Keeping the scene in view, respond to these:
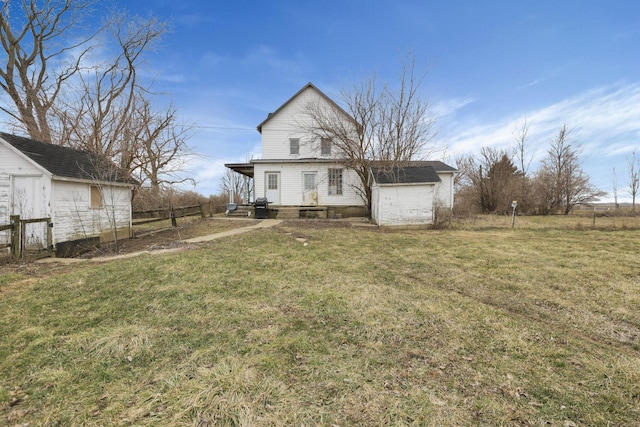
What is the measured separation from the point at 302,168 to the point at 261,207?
13.2 feet

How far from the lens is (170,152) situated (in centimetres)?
1564

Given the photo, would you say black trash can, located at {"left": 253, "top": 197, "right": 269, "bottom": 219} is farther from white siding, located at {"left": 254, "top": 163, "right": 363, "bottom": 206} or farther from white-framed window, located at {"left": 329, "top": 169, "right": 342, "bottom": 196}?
white-framed window, located at {"left": 329, "top": 169, "right": 342, "bottom": 196}

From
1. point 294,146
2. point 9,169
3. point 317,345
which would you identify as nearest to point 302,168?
point 294,146

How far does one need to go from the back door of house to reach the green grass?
2.41m

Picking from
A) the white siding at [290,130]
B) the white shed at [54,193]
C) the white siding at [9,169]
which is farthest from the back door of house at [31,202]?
the white siding at [290,130]

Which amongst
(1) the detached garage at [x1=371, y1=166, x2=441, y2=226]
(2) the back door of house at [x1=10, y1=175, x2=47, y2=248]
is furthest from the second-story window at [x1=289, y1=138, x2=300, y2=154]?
(2) the back door of house at [x1=10, y1=175, x2=47, y2=248]

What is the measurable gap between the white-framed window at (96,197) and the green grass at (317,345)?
4.21m

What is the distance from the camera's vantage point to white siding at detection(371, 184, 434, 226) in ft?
43.2

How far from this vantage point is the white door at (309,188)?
18109mm

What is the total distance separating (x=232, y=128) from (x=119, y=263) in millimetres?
19169

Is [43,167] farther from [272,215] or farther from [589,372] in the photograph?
[589,372]

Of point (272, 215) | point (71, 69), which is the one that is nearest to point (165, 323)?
point (272, 215)

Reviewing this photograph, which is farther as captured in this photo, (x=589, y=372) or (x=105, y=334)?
(x=105, y=334)

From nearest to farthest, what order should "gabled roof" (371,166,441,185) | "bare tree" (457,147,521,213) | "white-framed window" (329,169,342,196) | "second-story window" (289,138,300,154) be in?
"gabled roof" (371,166,441,185) → "white-framed window" (329,169,342,196) → "second-story window" (289,138,300,154) → "bare tree" (457,147,521,213)
